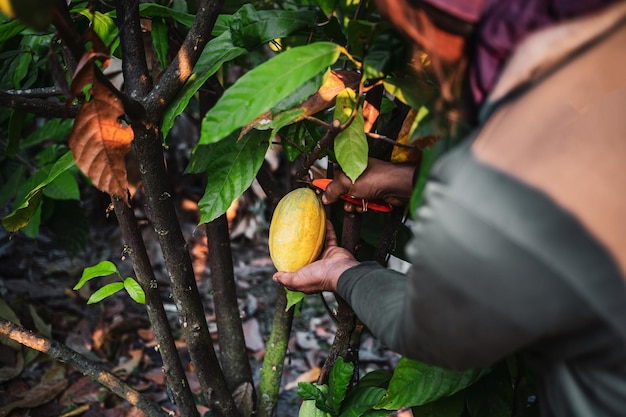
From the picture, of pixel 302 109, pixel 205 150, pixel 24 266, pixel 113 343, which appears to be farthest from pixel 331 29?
pixel 24 266

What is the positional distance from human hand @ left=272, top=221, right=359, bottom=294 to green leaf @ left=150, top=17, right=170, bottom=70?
0.53m

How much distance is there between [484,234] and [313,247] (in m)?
0.57

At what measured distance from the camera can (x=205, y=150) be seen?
1242 millimetres

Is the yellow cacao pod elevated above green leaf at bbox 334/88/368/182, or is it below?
below

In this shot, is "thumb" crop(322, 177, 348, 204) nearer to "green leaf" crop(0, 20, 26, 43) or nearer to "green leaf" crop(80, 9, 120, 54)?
"green leaf" crop(80, 9, 120, 54)

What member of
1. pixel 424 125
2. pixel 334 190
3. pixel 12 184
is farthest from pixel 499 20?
pixel 12 184

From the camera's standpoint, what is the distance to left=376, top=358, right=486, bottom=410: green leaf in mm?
1167

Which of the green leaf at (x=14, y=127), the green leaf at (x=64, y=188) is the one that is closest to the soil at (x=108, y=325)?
the green leaf at (x=64, y=188)

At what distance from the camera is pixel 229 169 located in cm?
118

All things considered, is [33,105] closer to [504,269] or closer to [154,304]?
[154,304]

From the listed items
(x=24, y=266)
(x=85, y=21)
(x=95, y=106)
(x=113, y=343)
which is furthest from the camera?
(x=24, y=266)

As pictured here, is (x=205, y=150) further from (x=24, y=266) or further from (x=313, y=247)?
(x=24, y=266)

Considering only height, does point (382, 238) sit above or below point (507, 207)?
below

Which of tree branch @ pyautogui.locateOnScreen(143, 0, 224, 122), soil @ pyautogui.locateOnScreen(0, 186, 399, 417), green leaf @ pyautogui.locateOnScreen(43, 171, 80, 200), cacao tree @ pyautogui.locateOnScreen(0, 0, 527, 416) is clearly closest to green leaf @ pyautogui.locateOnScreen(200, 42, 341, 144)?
cacao tree @ pyautogui.locateOnScreen(0, 0, 527, 416)
